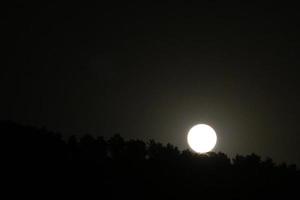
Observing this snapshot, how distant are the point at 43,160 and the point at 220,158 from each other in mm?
12180

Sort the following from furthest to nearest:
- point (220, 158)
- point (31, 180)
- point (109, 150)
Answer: point (220, 158) < point (109, 150) < point (31, 180)

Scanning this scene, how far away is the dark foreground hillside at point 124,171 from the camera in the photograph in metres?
34.8

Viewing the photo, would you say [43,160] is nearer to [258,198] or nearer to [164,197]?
[164,197]

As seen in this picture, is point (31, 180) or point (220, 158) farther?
point (220, 158)

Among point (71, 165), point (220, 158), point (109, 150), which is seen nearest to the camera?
point (71, 165)

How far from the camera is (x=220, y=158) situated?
4244cm

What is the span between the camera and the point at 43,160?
117ft

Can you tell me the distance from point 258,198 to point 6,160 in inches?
656

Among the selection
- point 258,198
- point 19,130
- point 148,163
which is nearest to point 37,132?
point 19,130

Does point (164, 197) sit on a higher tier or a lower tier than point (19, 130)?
lower

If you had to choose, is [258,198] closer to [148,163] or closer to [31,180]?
[148,163]

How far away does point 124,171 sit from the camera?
38219mm

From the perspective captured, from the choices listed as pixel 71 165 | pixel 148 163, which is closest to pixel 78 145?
pixel 71 165

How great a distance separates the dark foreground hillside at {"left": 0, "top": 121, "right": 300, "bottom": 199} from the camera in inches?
1368
